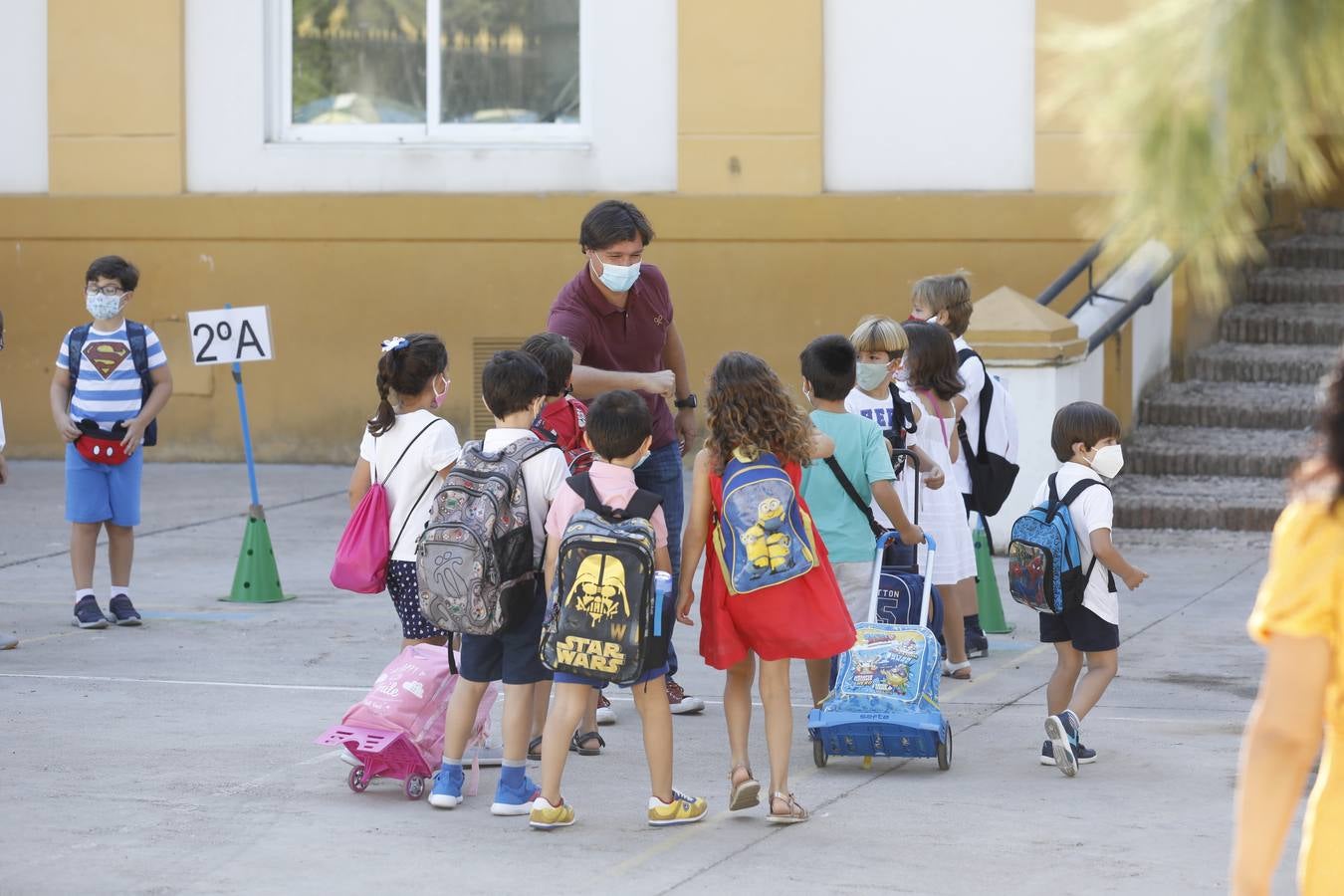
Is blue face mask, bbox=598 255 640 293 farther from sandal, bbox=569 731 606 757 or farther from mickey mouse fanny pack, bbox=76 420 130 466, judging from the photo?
mickey mouse fanny pack, bbox=76 420 130 466

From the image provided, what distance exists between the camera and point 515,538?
576cm

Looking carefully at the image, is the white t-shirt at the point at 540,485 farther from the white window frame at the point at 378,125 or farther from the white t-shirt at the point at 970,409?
the white window frame at the point at 378,125

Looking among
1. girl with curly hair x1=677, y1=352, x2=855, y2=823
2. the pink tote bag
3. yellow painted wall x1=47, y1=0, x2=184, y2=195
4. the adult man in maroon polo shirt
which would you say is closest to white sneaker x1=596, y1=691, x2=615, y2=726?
the adult man in maroon polo shirt

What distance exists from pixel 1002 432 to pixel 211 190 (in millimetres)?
8600

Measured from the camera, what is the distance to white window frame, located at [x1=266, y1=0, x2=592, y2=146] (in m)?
14.9

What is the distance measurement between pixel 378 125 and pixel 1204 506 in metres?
7.19

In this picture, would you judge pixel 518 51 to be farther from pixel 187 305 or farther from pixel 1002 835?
pixel 1002 835

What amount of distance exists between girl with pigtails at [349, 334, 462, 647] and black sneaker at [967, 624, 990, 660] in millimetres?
2793

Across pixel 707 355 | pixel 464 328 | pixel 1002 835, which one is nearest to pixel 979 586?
pixel 1002 835

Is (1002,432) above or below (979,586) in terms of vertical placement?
above

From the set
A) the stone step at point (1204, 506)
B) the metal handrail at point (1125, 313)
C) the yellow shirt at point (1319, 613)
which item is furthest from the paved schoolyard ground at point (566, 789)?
the metal handrail at point (1125, 313)

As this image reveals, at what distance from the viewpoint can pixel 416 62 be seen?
1516 cm

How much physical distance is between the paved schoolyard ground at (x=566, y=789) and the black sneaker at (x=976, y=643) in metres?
0.12

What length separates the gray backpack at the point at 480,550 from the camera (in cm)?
564
